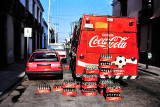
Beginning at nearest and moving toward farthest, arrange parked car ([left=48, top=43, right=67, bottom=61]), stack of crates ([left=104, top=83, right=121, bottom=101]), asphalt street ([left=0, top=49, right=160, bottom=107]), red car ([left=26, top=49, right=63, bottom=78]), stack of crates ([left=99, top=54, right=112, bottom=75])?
asphalt street ([left=0, top=49, right=160, bottom=107]), stack of crates ([left=104, top=83, right=121, bottom=101]), stack of crates ([left=99, top=54, right=112, bottom=75]), red car ([left=26, top=49, right=63, bottom=78]), parked car ([left=48, top=43, right=67, bottom=61])

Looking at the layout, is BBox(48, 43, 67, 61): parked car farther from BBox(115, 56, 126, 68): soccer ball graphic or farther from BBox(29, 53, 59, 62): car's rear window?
BBox(115, 56, 126, 68): soccer ball graphic

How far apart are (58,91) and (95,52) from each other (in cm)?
225

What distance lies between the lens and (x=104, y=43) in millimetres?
6941

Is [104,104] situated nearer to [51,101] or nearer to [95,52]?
[51,101]

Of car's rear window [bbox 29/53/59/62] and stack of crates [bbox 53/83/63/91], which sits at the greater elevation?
car's rear window [bbox 29/53/59/62]

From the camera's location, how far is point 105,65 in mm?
6504

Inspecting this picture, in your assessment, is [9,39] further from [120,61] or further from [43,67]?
[120,61]

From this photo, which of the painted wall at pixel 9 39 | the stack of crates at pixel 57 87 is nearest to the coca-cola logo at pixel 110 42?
the stack of crates at pixel 57 87

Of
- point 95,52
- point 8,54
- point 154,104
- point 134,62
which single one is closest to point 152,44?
point 134,62

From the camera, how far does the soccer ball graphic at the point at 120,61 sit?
273 inches

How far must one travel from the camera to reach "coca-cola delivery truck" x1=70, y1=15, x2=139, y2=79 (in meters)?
6.82

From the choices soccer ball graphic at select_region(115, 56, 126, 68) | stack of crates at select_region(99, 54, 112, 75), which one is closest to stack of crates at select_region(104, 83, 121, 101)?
stack of crates at select_region(99, 54, 112, 75)

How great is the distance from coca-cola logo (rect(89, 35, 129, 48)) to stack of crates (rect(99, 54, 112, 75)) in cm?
58

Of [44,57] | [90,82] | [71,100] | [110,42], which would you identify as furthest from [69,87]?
[44,57]
